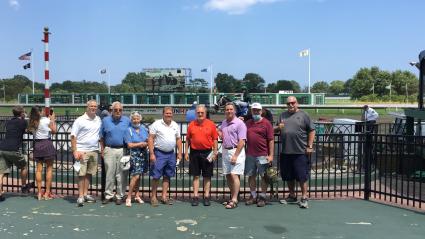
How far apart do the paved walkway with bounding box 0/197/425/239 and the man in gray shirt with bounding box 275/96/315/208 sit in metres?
0.56

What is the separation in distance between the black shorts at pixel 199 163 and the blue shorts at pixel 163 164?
12.3 inches

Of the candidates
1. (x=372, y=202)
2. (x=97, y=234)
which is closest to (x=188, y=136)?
(x=97, y=234)

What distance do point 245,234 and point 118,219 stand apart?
1914mm

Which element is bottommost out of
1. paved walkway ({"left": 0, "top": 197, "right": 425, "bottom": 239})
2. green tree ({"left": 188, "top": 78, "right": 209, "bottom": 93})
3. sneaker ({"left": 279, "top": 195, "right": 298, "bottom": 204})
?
paved walkway ({"left": 0, "top": 197, "right": 425, "bottom": 239})

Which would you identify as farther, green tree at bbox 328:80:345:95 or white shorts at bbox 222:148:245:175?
green tree at bbox 328:80:345:95

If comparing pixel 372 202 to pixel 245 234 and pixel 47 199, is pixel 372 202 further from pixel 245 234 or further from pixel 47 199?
pixel 47 199

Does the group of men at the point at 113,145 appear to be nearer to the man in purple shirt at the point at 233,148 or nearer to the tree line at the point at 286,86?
the man in purple shirt at the point at 233,148

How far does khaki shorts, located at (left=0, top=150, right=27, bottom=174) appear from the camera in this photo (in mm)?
7598

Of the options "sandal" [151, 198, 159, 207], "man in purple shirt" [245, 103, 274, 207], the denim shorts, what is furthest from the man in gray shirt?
"sandal" [151, 198, 159, 207]

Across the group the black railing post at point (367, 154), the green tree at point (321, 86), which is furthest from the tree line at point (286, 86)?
the black railing post at point (367, 154)

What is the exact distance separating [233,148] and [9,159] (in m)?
3.90

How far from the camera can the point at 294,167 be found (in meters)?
7.21

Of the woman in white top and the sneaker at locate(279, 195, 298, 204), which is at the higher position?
the woman in white top

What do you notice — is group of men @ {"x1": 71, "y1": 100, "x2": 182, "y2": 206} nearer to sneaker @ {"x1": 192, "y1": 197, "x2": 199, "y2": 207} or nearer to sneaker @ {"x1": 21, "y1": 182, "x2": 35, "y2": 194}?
sneaker @ {"x1": 192, "y1": 197, "x2": 199, "y2": 207}
